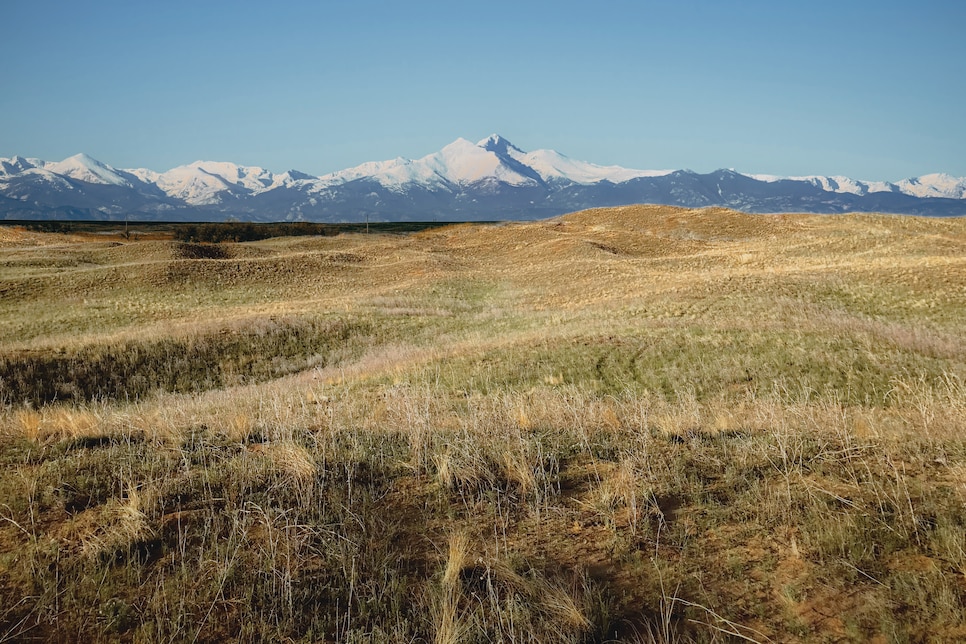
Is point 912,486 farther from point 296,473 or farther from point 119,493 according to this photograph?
point 119,493

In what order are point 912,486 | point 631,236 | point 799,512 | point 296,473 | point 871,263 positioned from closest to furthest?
point 799,512 → point 912,486 → point 296,473 → point 871,263 → point 631,236

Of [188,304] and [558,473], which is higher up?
[558,473]

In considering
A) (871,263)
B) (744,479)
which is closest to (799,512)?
(744,479)

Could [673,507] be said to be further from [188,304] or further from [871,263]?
[188,304]

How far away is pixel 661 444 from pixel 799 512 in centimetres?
199

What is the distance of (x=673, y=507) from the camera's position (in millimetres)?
5035

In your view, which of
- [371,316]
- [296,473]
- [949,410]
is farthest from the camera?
[371,316]

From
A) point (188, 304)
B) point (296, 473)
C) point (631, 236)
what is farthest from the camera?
point (631, 236)

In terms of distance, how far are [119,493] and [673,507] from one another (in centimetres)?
536

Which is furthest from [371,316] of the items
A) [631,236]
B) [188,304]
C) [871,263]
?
[631,236]

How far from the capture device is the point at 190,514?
15.8ft

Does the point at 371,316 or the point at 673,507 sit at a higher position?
the point at 673,507

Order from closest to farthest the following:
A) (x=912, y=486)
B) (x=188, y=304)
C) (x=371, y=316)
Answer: (x=912, y=486), (x=371, y=316), (x=188, y=304)

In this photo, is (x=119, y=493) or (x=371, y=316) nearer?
(x=119, y=493)
